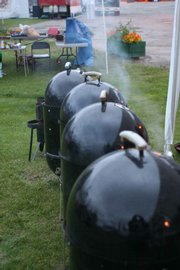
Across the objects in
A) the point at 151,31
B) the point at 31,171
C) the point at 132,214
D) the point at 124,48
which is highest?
the point at 132,214

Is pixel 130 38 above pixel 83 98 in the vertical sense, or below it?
below

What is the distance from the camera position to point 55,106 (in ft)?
18.9

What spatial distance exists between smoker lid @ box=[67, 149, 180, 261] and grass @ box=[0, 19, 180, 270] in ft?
7.25

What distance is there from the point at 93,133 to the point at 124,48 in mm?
13966

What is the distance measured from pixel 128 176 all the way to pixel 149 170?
0.12 m

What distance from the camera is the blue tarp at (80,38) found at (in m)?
15.5

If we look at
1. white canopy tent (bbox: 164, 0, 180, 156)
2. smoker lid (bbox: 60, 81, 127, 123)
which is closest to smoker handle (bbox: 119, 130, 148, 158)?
smoker lid (bbox: 60, 81, 127, 123)

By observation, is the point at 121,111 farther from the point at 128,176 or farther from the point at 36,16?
the point at 36,16

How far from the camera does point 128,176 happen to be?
2.61 m

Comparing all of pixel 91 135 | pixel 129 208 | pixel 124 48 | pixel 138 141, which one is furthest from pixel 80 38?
pixel 129 208

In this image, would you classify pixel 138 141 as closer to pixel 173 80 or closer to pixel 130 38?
pixel 173 80

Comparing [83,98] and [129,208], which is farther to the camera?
[83,98]

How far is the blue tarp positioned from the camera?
1551 centimetres

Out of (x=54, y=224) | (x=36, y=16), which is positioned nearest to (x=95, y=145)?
(x=54, y=224)
